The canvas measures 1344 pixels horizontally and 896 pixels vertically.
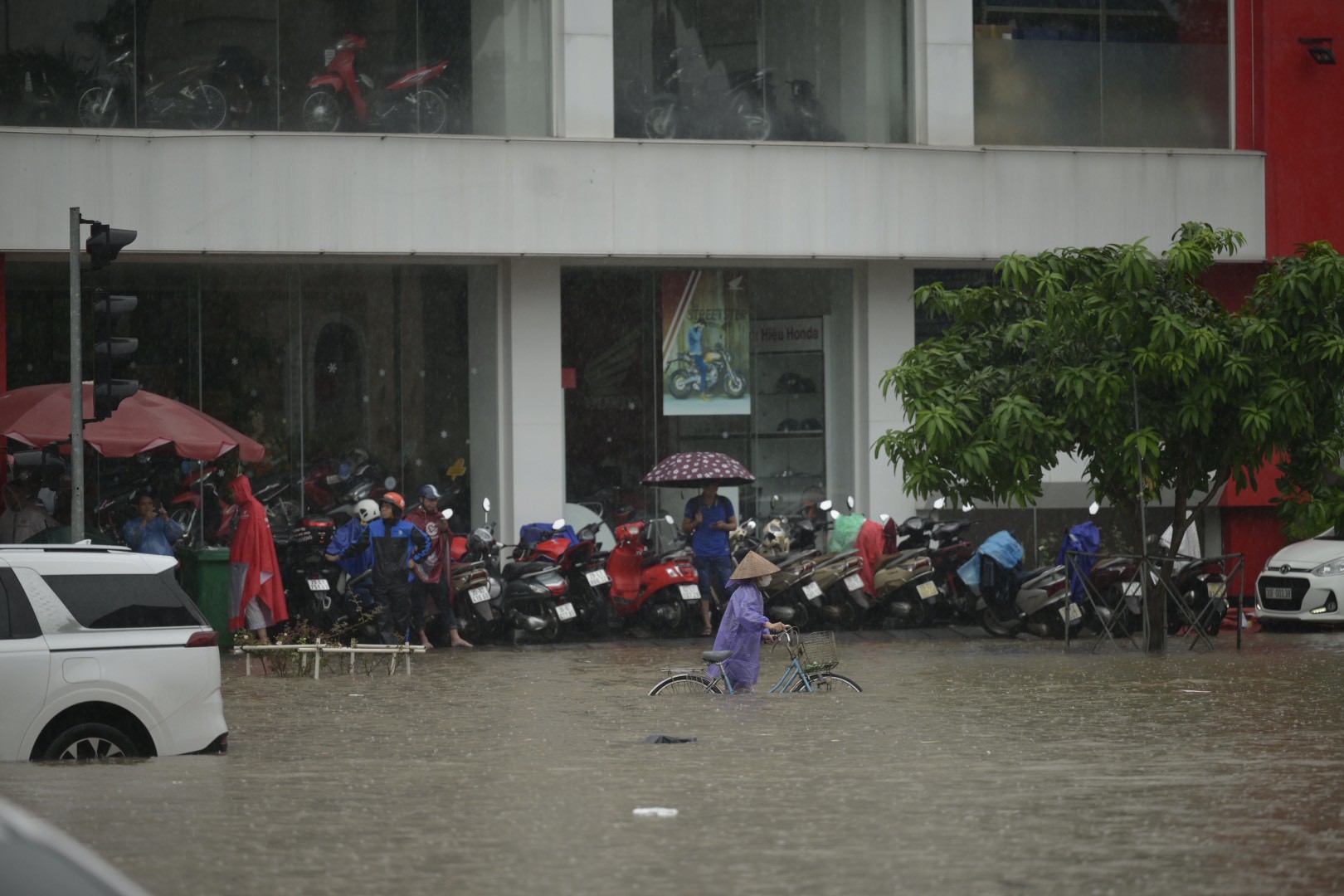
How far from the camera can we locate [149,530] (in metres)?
19.5

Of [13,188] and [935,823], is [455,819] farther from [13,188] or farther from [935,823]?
[13,188]

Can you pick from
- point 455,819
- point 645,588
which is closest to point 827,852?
point 455,819

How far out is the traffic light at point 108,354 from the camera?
14.2 meters

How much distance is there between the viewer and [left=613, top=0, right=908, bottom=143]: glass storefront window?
24.4m

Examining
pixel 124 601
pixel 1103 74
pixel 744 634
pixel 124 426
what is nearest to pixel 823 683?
pixel 744 634

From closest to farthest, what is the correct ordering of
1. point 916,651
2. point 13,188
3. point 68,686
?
point 68,686 → point 916,651 → point 13,188

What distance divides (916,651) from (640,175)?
778 cm

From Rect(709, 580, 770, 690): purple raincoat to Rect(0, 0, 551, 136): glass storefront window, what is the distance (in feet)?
37.2

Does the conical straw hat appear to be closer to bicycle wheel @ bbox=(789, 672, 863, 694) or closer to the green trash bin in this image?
bicycle wheel @ bbox=(789, 672, 863, 694)

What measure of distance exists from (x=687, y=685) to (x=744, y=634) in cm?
102

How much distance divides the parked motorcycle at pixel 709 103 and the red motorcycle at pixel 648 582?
21.1 feet

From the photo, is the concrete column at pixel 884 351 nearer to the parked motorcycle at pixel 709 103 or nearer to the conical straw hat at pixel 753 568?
the parked motorcycle at pixel 709 103

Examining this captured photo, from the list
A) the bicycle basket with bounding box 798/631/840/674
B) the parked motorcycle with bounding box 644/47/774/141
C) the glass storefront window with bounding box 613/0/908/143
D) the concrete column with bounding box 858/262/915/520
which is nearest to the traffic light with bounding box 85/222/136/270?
the bicycle basket with bounding box 798/631/840/674

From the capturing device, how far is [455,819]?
26.3 ft
